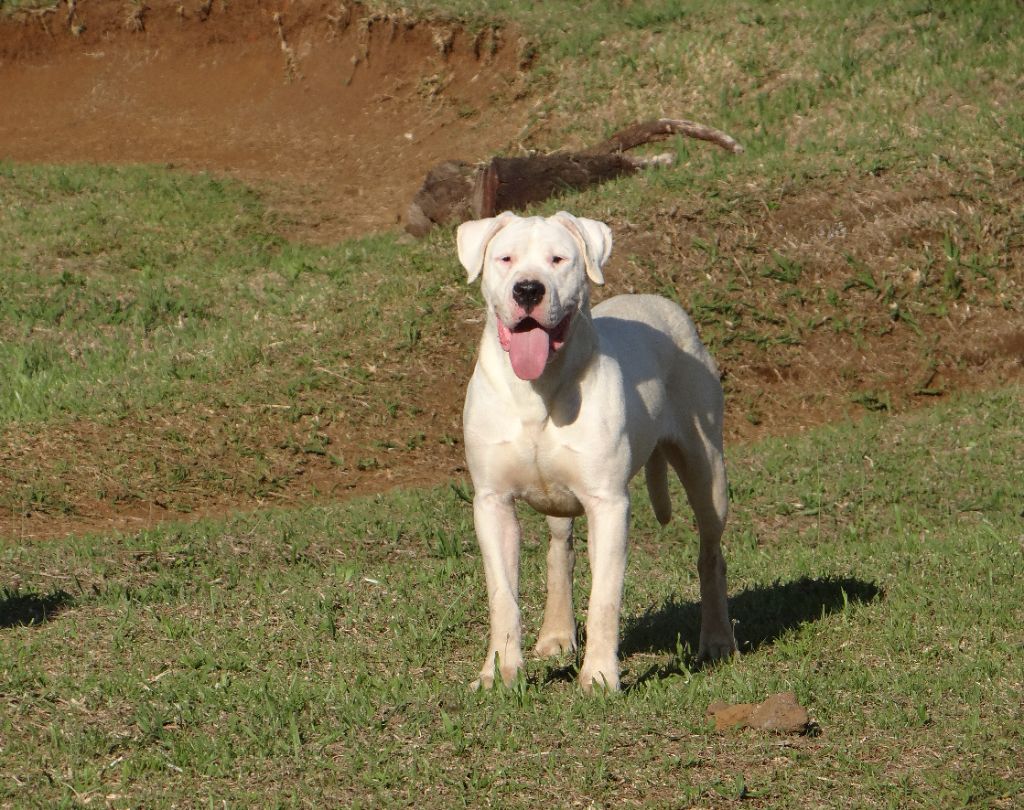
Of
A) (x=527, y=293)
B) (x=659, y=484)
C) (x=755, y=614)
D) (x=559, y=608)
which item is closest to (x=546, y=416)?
(x=527, y=293)

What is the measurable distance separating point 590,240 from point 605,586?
1.33 m

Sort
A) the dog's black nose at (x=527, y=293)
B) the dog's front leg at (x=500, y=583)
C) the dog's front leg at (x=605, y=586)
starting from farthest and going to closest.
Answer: the dog's front leg at (x=500, y=583) → the dog's front leg at (x=605, y=586) → the dog's black nose at (x=527, y=293)

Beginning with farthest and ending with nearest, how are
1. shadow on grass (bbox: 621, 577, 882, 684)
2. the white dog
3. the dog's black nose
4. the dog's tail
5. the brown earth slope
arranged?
the brown earth slope < the dog's tail < shadow on grass (bbox: 621, 577, 882, 684) < the white dog < the dog's black nose

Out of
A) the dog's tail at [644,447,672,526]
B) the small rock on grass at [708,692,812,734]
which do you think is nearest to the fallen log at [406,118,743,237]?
the dog's tail at [644,447,672,526]

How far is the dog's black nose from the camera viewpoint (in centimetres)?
597

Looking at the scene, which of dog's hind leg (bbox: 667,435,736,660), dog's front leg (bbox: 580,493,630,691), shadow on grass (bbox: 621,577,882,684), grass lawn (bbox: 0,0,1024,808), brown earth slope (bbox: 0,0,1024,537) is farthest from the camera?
brown earth slope (bbox: 0,0,1024,537)

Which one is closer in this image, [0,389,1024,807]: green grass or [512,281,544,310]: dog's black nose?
[0,389,1024,807]: green grass

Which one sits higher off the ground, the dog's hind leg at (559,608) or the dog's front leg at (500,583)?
the dog's front leg at (500,583)

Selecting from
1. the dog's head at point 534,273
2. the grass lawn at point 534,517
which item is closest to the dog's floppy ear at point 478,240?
the dog's head at point 534,273

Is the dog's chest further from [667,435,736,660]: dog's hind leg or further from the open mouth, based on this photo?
[667,435,736,660]: dog's hind leg

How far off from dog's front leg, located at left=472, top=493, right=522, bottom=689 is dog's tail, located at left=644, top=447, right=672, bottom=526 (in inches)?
A: 58.9

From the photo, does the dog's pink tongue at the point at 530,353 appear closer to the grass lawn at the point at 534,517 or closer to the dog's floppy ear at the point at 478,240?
the dog's floppy ear at the point at 478,240

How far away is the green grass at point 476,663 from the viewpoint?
17.6 ft

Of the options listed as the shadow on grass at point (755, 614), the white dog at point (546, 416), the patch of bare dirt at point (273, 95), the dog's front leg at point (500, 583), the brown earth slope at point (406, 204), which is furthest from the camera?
the patch of bare dirt at point (273, 95)
